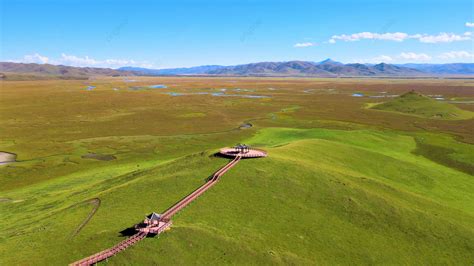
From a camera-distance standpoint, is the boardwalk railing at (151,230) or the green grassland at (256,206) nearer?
the boardwalk railing at (151,230)

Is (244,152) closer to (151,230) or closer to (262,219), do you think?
(262,219)

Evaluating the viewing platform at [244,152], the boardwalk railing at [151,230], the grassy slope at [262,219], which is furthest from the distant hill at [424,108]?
the boardwalk railing at [151,230]

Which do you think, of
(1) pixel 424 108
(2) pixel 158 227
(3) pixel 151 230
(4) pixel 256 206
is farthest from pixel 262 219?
(1) pixel 424 108

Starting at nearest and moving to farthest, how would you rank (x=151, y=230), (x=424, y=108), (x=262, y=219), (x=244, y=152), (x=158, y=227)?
(x=151, y=230), (x=158, y=227), (x=262, y=219), (x=244, y=152), (x=424, y=108)

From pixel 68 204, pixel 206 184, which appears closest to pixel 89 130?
pixel 68 204

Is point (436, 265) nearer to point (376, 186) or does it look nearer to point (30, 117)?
point (376, 186)

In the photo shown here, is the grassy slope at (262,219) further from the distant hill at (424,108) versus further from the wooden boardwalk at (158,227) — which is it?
the distant hill at (424,108)

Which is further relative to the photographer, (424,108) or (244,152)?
(424,108)
